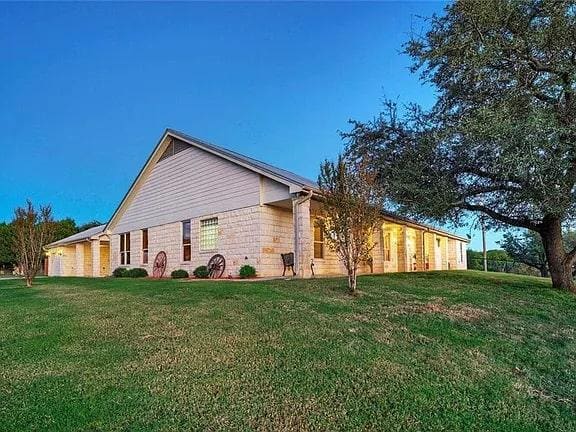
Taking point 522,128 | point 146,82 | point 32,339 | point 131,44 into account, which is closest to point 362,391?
point 32,339

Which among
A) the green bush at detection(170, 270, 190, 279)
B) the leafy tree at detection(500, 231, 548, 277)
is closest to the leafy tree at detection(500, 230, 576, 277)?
the leafy tree at detection(500, 231, 548, 277)

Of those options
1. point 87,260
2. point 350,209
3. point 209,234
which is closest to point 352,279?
point 350,209

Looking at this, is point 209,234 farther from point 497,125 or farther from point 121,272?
point 497,125

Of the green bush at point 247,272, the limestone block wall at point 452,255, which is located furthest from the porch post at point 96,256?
A: the limestone block wall at point 452,255

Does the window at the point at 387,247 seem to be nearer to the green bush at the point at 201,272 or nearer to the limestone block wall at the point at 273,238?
the limestone block wall at the point at 273,238

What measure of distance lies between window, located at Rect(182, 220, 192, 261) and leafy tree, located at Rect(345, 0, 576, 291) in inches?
353

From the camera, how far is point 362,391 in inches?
143

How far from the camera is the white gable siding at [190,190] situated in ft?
48.5

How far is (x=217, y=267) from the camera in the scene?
1515 cm

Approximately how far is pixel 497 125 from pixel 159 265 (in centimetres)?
1514

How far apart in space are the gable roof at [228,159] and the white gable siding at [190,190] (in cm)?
32

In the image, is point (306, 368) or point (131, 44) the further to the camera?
point (131, 44)

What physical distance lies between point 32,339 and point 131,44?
17415mm

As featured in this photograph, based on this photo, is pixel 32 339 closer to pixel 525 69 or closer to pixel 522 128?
pixel 522 128
